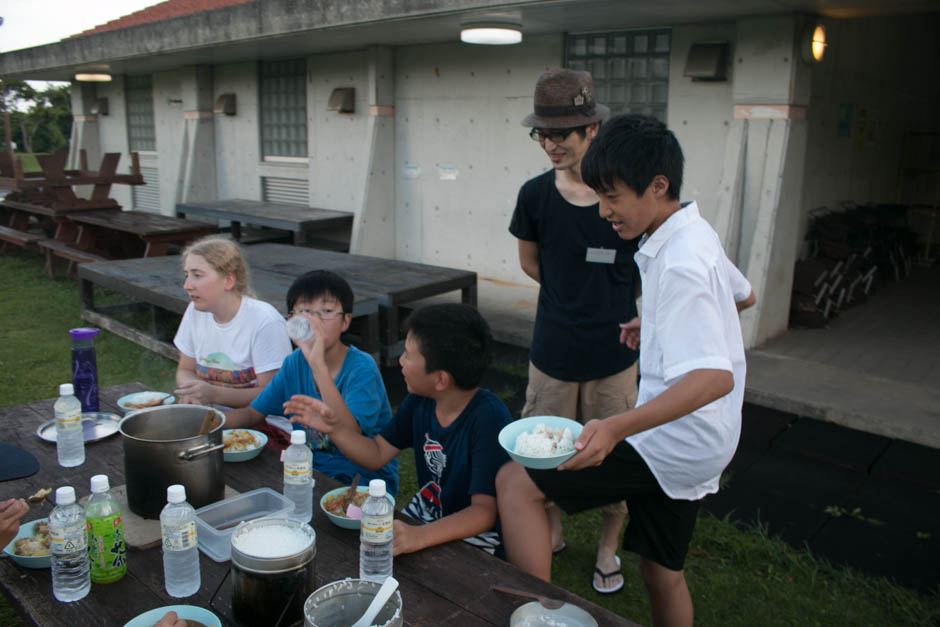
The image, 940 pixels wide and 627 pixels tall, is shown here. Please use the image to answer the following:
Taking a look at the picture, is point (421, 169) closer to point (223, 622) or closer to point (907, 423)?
point (907, 423)

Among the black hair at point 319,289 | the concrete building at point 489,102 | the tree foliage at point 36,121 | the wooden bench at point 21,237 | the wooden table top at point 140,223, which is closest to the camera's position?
the black hair at point 319,289

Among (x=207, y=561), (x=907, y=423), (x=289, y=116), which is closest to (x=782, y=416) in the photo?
(x=907, y=423)

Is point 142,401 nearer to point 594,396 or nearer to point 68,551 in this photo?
point 68,551

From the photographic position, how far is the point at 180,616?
57.6 inches

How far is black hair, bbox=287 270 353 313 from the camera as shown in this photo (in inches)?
105

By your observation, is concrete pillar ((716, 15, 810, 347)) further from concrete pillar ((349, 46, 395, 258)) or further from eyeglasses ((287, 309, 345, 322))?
concrete pillar ((349, 46, 395, 258))

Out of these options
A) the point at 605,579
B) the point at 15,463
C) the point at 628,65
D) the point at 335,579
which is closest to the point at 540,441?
the point at 335,579

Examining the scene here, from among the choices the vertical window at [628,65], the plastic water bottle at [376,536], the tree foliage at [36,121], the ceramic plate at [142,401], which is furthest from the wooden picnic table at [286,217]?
the tree foliage at [36,121]

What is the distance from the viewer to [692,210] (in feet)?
6.43

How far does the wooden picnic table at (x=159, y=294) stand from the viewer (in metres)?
5.04

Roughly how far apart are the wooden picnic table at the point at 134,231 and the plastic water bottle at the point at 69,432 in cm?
620

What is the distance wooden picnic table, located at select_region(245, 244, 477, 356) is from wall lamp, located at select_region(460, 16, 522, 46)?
6.73ft

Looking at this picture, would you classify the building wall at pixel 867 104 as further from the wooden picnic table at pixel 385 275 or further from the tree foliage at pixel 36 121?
the tree foliage at pixel 36 121

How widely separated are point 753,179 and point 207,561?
5085 millimetres
